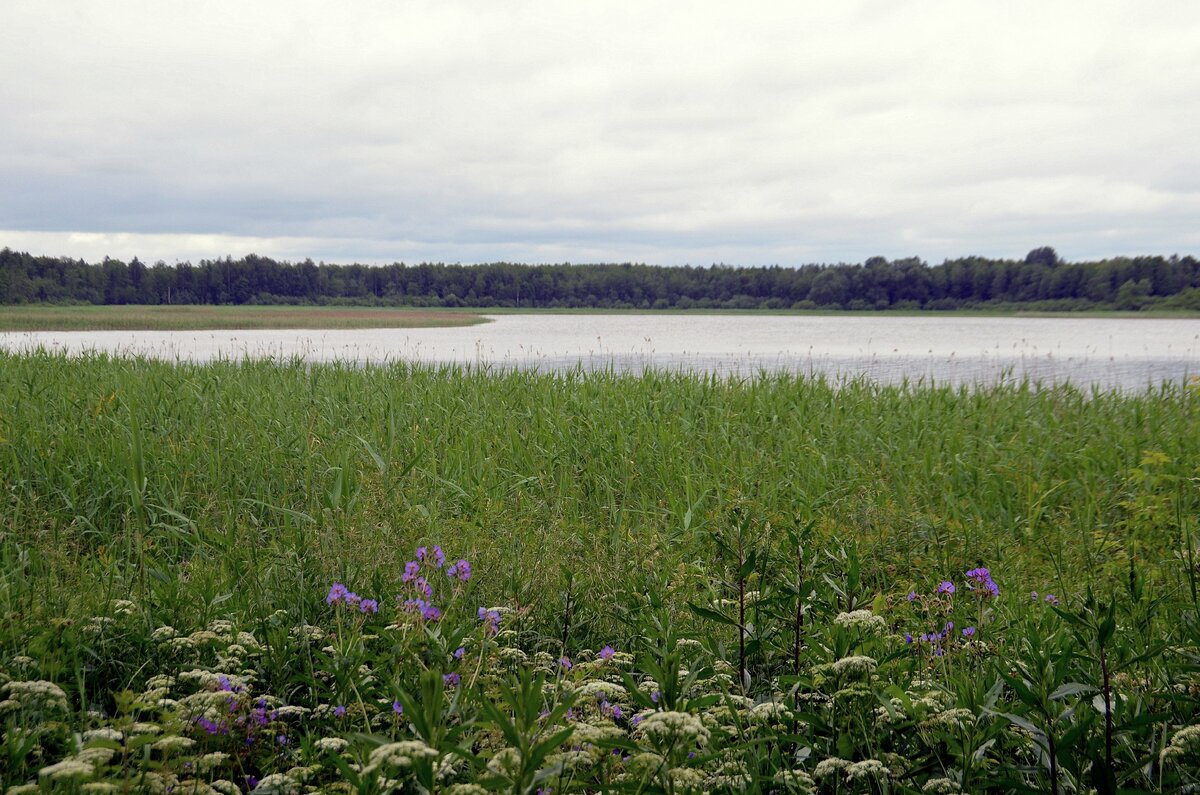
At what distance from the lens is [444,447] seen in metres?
6.55

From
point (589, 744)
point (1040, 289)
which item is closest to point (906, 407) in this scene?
point (589, 744)

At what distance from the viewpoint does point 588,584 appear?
376cm

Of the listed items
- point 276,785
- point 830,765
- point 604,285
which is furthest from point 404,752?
point 604,285

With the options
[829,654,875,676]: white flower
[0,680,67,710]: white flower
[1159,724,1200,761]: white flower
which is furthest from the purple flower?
[1159,724,1200,761]: white flower

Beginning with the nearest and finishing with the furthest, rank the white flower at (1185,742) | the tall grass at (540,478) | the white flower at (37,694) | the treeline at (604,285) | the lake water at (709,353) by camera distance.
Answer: the white flower at (1185,742) → the white flower at (37,694) → the tall grass at (540,478) → the lake water at (709,353) → the treeline at (604,285)

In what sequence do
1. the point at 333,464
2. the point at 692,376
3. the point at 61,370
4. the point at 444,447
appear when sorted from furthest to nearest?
the point at 692,376
the point at 61,370
the point at 444,447
the point at 333,464

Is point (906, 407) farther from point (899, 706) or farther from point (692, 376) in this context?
point (899, 706)

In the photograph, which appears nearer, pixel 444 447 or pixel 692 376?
pixel 444 447

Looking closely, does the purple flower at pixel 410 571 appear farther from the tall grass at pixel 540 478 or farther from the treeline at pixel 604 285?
the treeline at pixel 604 285

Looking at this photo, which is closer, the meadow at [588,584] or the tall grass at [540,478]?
the meadow at [588,584]

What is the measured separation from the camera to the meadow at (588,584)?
5.60 ft

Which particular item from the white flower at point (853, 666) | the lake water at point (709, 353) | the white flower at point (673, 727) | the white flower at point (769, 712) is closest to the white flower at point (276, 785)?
the white flower at point (673, 727)

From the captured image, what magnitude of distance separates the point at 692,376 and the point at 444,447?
4834mm

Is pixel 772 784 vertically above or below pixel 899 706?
below
